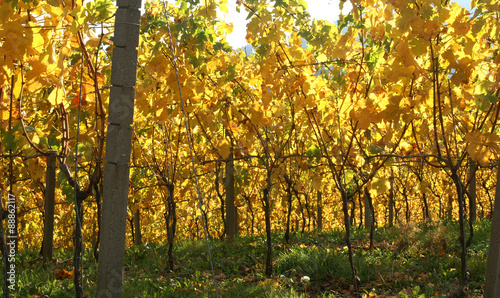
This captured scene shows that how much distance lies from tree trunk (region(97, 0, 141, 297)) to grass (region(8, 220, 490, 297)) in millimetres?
1574

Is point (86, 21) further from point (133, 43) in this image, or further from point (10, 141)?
point (10, 141)

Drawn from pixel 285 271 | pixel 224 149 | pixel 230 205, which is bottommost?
pixel 285 271

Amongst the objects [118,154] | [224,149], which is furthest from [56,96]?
[224,149]

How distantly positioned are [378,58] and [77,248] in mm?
2474

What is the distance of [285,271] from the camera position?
4.38 metres

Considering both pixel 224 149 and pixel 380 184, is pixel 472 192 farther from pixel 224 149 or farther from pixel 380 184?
pixel 224 149

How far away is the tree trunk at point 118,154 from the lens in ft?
6.34

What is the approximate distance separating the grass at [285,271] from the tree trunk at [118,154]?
1.57 meters

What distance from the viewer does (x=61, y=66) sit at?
6.40 ft

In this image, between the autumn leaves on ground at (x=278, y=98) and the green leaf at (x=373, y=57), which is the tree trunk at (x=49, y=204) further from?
the green leaf at (x=373, y=57)

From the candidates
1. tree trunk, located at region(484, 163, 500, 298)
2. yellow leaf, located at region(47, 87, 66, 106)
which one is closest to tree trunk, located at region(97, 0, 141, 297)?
yellow leaf, located at region(47, 87, 66, 106)

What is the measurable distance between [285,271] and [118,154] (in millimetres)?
2945

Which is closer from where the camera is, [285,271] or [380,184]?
[380,184]

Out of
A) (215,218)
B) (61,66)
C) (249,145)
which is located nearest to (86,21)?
(61,66)
